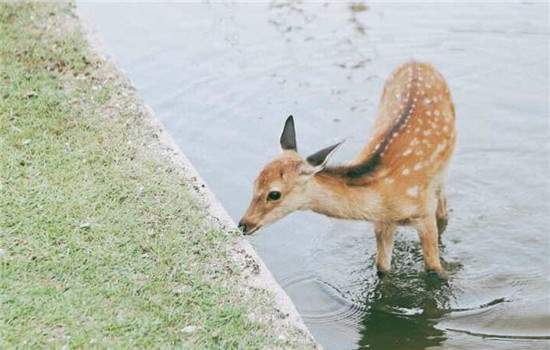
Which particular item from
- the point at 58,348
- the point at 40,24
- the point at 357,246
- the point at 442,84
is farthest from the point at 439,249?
the point at 40,24

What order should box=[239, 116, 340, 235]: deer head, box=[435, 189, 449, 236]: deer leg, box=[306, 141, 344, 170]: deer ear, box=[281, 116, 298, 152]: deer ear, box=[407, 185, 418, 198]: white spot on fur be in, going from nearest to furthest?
box=[306, 141, 344, 170]: deer ear
box=[239, 116, 340, 235]: deer head
box=[281, 116, 298, 152]: deer ear
box=[407, 185, 418, 198]: white spot on fur
box=[435, 189, 449, 236]: deer leg

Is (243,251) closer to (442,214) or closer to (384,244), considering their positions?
(384,244)

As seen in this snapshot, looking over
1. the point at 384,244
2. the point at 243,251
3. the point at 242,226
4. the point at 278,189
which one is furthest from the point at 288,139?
the point at 384,244

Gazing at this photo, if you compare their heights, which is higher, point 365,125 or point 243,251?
point 243,251

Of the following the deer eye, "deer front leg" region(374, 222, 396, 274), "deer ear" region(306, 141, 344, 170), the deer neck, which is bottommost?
"deer front leg" region(374, 222, 396, 274)

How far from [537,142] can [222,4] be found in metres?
5.52

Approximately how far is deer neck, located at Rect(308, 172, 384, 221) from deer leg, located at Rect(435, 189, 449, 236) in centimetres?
144

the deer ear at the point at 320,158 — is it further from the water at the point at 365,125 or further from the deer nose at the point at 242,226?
the water at the point at 365,125

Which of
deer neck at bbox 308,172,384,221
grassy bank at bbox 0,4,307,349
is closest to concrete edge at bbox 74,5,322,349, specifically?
grassy bank at bbox 0,4,307,349

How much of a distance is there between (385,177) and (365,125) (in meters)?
3.00

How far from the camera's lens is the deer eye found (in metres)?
5.66

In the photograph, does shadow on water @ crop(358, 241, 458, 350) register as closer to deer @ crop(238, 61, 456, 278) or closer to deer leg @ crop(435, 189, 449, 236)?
deer @ crop(238, 61, 456, 278)

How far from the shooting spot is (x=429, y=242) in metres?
6.30

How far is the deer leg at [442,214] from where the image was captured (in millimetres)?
7301
